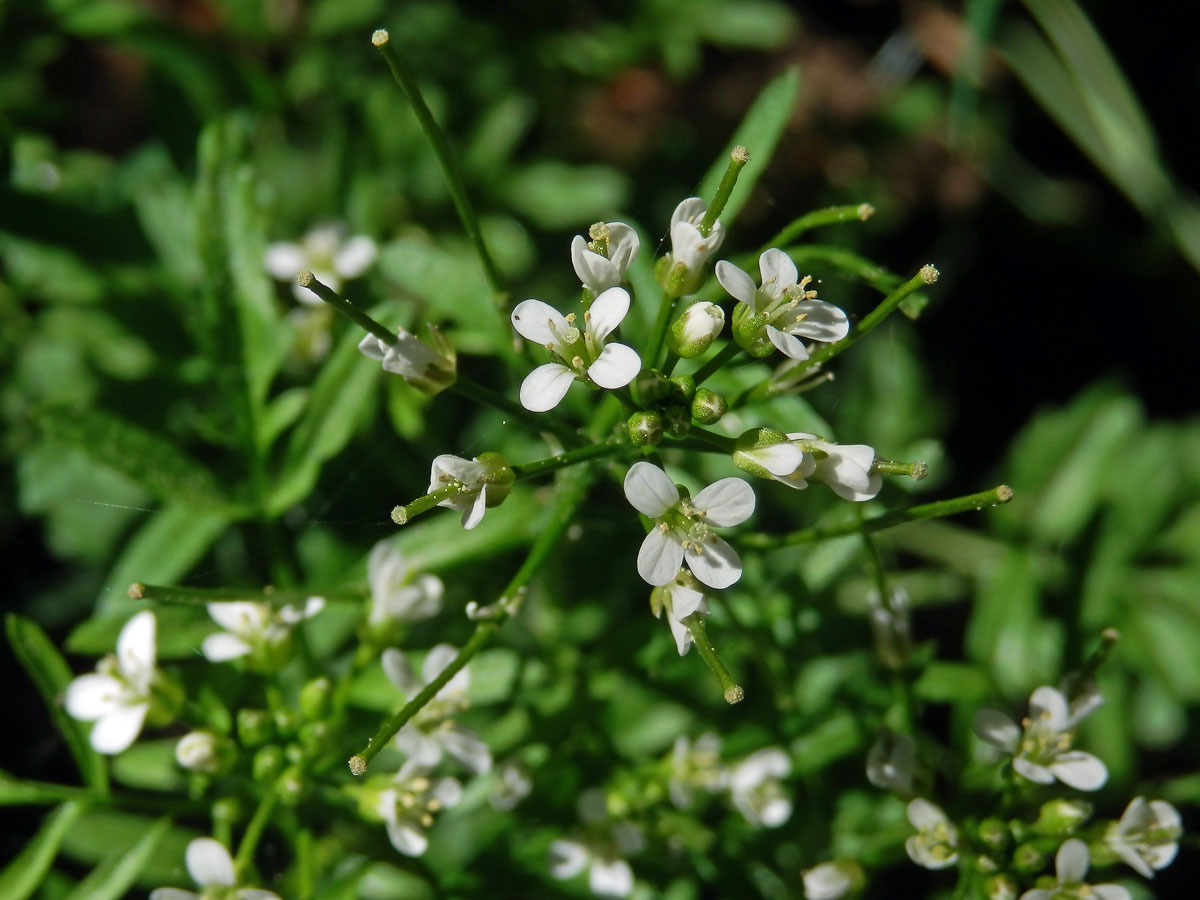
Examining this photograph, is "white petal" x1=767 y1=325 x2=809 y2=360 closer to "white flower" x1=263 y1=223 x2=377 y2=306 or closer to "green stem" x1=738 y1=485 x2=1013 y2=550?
"green stem" x1=738 y1=485 x2=1013 y2=550

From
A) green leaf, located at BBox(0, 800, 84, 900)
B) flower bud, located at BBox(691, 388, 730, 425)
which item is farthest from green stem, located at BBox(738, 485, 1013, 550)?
green leaf, located at BBox(0, 800, 84, 900)

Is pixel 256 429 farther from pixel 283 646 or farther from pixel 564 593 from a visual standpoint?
pixel 564 593

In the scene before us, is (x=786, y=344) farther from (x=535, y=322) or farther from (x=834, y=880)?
(x=834, y=880)

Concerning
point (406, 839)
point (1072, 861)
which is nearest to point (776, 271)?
point (1072, 861)

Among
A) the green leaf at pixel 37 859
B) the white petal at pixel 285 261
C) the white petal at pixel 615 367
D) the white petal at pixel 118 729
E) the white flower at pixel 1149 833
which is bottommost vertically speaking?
the green leaf at pixel 37 859

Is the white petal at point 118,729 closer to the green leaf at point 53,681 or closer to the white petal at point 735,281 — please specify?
the green leaf at point 53,681

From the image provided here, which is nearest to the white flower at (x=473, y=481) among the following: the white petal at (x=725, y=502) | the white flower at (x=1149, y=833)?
the white petal at (x=725, y=502)

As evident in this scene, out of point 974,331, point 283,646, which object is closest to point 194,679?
point 283,646
